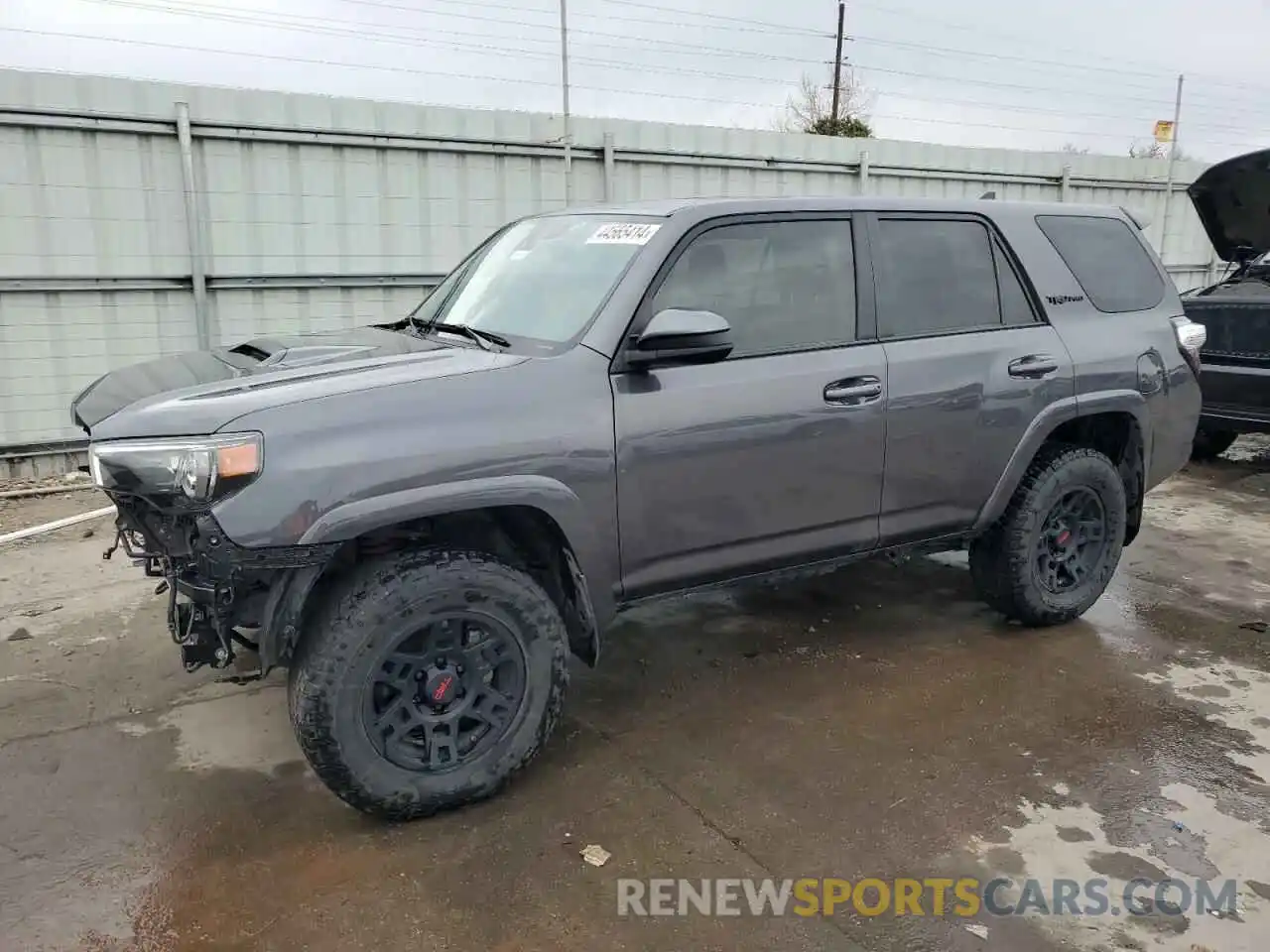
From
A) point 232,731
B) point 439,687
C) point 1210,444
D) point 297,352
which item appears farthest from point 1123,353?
point 1210,444

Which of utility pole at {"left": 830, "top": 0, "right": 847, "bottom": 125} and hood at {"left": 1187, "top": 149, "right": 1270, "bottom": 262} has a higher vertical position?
utility pole at {"left": 830, "top": 0, "right": 847, "bottom": 125}

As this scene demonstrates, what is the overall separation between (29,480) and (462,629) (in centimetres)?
589

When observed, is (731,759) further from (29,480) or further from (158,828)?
(29,480)

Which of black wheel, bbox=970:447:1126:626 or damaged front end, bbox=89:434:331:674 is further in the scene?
black wheel, bbox=970:447:1126:626

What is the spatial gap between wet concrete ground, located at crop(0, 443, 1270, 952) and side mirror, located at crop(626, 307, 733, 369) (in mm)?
1405

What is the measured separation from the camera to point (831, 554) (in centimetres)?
384

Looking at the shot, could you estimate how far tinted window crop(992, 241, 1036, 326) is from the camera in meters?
4.25

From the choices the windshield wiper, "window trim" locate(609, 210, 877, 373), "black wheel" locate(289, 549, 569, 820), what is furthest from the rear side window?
"black wheel" locate(289, 549, 569, 820)

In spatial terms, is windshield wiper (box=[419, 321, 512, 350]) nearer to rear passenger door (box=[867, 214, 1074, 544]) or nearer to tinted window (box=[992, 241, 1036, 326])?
rear passenger door (box=[867, 214, 1074, 544])

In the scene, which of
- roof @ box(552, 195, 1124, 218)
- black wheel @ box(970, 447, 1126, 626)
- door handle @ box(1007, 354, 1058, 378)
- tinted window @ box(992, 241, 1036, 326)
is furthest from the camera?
black wheel @ box(970, 447, 1126, 626)

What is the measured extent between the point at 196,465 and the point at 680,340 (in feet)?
4.92

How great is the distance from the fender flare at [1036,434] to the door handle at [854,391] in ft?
2.85

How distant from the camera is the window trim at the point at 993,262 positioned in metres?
3.90

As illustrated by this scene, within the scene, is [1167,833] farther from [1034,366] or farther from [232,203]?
[232,203]
